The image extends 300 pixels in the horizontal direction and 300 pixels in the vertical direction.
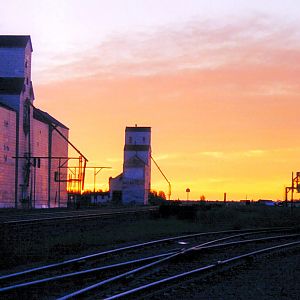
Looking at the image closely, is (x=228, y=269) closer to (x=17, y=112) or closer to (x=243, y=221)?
(x=243, y=221)

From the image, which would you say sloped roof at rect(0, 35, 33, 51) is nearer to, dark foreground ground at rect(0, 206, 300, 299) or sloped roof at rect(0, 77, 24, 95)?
sloped roof at rect(0, 77, 24, 95)

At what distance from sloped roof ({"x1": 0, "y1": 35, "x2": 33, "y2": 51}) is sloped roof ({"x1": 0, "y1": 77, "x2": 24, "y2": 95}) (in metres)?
3.04

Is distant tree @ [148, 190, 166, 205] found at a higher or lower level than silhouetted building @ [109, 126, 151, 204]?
lower

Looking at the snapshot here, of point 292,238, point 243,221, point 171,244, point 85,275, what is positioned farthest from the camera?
→ point 243,221

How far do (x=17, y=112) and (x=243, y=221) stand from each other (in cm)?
2830

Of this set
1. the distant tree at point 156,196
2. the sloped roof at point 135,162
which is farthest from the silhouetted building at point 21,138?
the distant tree at point 156,196

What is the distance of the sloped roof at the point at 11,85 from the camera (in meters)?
66.9

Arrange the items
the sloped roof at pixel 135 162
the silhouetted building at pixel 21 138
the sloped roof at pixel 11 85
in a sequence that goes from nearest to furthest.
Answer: the silhouetted building at pixel 21 138, the sloped roof at pixel 11 85, the sloped roof at pixel 135 162

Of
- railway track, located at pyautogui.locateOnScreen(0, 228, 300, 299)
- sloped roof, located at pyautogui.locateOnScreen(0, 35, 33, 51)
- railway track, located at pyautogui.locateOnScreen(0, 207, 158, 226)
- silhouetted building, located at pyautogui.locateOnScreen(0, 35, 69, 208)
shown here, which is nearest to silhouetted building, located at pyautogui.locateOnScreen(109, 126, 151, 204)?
silhouetted building, located at pyautogui.locateOnScreen(0, 35, 69, 208)

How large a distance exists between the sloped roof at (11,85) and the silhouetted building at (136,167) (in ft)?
109

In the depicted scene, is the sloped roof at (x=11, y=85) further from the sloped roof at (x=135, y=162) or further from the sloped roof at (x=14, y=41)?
the sloped roof at (x=135, y=162)

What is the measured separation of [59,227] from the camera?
1176 inches

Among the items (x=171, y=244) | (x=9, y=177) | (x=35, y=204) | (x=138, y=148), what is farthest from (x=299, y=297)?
(x=138, y=148)

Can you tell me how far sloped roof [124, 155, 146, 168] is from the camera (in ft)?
328
